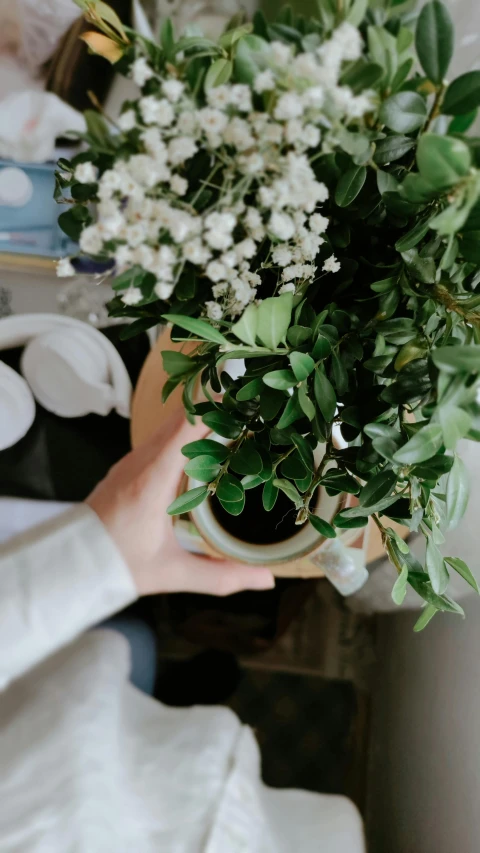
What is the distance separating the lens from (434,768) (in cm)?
68

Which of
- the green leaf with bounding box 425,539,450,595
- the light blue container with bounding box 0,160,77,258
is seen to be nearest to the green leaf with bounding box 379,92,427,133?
the green leaf with bounding box 425,539,450,595

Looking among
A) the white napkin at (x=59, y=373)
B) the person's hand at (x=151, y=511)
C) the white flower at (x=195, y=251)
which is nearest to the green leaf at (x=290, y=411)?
the white flower at (x=195, y=251)

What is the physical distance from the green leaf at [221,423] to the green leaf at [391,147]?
0.16m

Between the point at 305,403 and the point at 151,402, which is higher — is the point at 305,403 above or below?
above

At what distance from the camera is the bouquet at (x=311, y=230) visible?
0.21 metres

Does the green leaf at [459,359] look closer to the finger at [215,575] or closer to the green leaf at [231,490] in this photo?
the green leaf at [231,490]

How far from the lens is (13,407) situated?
2.73ft

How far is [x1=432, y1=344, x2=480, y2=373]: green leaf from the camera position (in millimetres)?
222

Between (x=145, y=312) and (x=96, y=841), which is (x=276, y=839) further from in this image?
(x=145, y=312)

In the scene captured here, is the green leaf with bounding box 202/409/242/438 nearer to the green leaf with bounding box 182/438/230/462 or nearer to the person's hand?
the green leaf with bounding box 182/438/230/462

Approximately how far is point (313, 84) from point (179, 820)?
687 millimetres

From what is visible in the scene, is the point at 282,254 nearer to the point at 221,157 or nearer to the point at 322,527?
the point at 221,157

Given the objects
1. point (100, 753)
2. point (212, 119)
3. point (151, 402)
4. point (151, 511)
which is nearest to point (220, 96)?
point (212, 119)

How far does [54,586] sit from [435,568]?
36 centimetres
